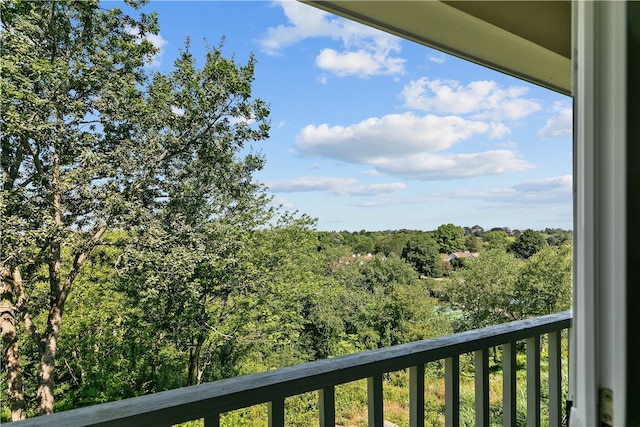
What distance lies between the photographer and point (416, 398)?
1056 mm

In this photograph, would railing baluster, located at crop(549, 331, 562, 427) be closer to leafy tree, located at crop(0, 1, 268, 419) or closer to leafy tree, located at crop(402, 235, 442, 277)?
leafy tree, located at crop(402, 235, 442, 277)

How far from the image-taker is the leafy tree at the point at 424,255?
3.39 metres

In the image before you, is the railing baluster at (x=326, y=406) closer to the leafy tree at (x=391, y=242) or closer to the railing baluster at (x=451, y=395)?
the railing baluster at (x=451, y=395)

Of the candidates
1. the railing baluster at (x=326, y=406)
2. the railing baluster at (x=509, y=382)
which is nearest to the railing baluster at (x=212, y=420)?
the railing baluster at (x=326, y=406)

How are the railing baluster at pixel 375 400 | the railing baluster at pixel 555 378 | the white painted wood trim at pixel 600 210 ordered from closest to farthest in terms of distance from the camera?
1. the white painted wood trim at pixel 600 210
2. the railing baluster at pixel 375 400
3. the railing baluster at pixel 555 378

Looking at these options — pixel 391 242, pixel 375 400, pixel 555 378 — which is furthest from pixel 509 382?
pixel 391 242

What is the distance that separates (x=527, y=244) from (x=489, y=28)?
3.36 m

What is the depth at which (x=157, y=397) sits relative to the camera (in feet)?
2.43

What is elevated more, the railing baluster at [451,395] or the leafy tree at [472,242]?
the leafy tree at [472,242]

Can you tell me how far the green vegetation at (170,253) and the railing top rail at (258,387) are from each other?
4.29 ft

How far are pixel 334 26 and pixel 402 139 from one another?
124cm

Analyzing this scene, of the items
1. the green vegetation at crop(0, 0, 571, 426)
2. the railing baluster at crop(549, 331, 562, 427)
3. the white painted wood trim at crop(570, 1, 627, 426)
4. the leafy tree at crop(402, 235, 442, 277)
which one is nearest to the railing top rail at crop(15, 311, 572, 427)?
the railing baluster at crop(549, 331, 562, 427)

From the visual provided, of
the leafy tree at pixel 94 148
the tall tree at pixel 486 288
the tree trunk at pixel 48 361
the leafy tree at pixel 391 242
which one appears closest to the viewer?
the leafy tree at pixel 94 148

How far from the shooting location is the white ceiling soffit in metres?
1.12
